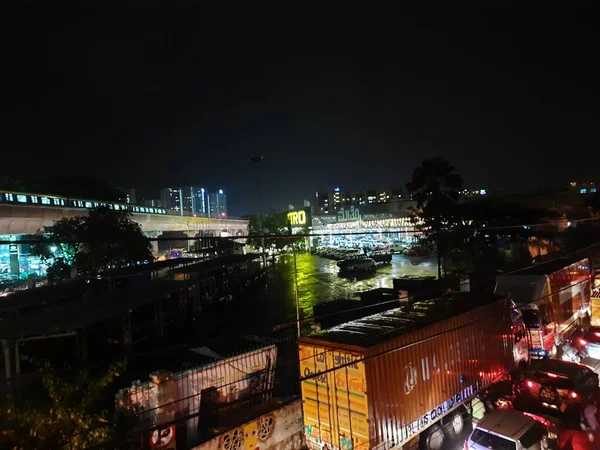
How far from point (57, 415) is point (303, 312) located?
17.0m

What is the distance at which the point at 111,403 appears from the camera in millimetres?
8750

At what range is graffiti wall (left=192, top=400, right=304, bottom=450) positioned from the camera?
7.19 metres

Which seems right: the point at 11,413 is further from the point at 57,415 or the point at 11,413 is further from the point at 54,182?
the point at 54,182

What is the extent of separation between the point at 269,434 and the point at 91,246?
21.5 metres

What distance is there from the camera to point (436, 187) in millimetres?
28672

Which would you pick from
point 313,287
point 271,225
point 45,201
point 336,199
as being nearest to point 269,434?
point 313,287

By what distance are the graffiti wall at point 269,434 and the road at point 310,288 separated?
7971mm

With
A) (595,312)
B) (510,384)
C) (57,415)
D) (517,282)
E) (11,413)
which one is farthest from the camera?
(595,312)

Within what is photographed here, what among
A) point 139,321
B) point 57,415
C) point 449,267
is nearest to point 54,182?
point 139,321

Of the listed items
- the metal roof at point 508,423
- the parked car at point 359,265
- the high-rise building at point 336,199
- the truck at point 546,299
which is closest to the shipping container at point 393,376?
the metal roof at point 508,423

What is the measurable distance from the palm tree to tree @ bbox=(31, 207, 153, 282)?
20659 mm

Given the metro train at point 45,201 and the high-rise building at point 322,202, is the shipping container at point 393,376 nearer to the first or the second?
the metro train at point 45,201

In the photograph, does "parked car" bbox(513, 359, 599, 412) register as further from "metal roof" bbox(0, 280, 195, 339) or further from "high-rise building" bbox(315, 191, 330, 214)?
"high-rise building" bbox(315, 191, 330, 214)

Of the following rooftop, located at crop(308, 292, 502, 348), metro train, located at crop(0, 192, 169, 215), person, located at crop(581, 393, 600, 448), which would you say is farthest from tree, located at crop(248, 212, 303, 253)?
person, located at crop(581, 393, 600, 448)
